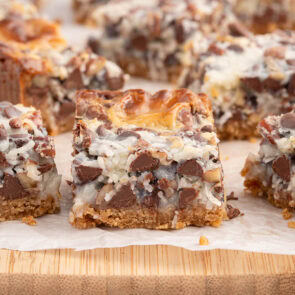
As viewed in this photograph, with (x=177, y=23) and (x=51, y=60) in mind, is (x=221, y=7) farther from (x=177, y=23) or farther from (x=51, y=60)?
(x=51, y=60)

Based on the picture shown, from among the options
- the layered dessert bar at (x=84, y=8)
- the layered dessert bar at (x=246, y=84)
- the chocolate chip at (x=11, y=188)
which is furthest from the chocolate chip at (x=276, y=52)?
the layered dessert bar at (x=84, y=8)

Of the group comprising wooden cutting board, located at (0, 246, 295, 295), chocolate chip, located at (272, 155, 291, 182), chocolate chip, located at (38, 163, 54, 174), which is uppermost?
chocolate chip, located at (272, 155, 291, 182)

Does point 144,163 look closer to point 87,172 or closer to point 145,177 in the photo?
point 145,177

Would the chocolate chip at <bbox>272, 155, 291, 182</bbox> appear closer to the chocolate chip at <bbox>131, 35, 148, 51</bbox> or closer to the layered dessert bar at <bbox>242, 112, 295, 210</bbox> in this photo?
the layered dessert bar at <bbox>242, 112, 295, 210</bbox>

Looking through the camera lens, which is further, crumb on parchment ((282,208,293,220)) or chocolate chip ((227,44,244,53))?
chocolate chip ((227,44,244,53))

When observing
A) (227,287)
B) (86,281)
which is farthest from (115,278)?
(227,287)

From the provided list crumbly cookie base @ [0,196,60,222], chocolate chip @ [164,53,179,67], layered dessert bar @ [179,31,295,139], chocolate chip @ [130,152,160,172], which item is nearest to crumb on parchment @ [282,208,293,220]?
chocolate chip @ [130,152,160,172]

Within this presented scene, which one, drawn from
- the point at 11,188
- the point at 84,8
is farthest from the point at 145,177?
the point at 84,8
